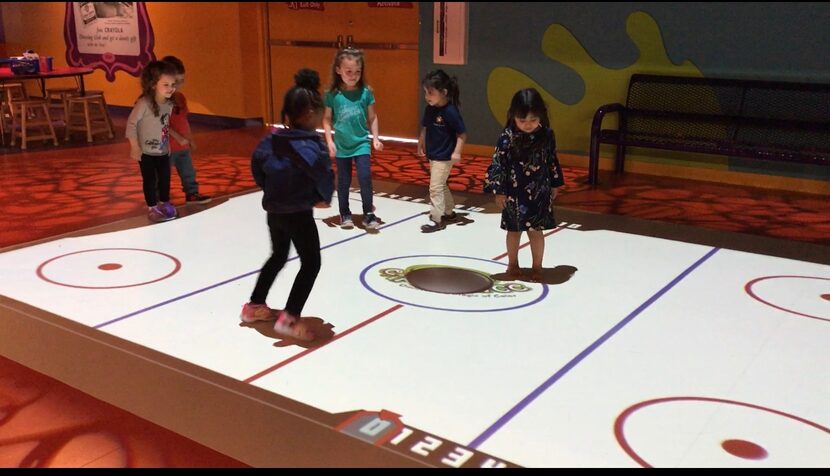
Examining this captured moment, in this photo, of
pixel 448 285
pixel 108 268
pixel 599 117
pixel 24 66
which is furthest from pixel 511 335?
pixel 24 66

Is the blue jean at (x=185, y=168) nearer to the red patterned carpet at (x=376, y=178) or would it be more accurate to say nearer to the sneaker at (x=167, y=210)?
the red patterned carpet at (x=376, y=178)

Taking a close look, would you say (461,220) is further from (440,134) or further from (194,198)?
(194,198)

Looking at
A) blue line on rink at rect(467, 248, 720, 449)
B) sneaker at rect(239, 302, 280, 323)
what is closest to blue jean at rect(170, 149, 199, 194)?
sneaker at rect(239, 302, 280, 323)

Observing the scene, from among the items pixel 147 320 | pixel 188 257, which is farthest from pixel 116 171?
pixel 147 320

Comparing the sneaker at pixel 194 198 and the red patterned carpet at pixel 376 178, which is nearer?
the red patterned carpet at pixel 376 178

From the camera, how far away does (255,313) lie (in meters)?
3.29

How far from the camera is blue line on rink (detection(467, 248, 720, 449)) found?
240 cm

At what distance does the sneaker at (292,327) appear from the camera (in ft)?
10.1

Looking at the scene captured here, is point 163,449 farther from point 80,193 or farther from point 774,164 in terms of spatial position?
point 774,164

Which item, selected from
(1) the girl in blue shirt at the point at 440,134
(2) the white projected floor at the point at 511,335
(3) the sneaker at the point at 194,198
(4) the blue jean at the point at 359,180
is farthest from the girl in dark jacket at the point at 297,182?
(3) the sneaker at the point at 194,198

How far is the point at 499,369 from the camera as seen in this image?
285cm

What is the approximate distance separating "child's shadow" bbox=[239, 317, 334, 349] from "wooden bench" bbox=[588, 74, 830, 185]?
12.7ft

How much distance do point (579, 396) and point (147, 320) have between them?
6.16 feet

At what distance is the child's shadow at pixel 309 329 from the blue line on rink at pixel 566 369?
896mm
